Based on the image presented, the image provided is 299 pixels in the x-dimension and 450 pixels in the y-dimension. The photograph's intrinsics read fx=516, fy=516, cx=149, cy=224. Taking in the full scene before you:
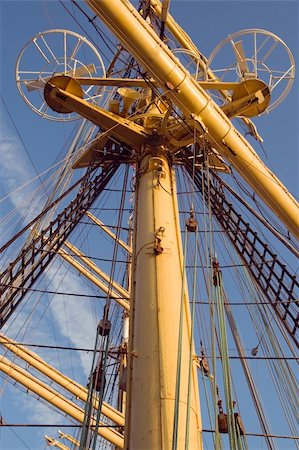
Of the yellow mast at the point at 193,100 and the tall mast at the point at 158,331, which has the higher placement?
the yellow mast at the point at 193,100

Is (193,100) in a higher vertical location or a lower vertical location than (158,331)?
higher

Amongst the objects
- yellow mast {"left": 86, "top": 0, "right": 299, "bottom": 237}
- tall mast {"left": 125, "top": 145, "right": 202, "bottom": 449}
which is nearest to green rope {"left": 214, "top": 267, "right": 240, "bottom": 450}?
tall mast {"left": 125, "top": 145, "right": 202, "bottom": 449}

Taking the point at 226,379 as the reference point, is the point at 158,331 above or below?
above

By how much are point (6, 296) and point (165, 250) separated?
9.43ft

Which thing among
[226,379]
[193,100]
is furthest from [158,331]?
[193,100]

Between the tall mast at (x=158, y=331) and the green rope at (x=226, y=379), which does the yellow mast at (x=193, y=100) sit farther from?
the green rope at (x=226, y=379)

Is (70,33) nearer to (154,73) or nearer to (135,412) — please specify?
(154,73)

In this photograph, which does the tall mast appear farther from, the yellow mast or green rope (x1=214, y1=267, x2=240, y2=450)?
the yellow mast

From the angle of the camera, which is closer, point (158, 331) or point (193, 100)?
point (158, 331)

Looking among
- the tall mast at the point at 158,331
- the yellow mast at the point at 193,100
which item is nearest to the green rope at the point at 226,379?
the tall mast at the point at 158,331

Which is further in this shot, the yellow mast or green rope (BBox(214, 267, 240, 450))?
the yellow mast

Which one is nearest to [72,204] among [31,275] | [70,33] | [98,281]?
[31,275]

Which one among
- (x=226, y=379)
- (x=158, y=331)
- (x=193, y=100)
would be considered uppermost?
(x=193, y=100)

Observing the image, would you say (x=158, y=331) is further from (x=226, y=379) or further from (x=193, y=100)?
(x=193, y=100)
